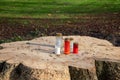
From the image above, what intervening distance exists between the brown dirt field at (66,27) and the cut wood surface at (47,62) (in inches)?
138

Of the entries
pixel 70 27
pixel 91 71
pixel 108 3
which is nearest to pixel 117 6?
pixel 108 3

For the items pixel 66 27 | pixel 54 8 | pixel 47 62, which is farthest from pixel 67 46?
pixel 54 8

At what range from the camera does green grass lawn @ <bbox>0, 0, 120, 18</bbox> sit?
17.4 meters

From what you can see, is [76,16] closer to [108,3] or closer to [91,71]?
[108,3]

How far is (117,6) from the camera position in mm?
19938

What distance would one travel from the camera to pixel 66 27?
583 inches

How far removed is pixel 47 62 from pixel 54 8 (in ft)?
37.5

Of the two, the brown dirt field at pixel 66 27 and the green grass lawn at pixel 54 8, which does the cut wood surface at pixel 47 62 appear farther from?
the green grass lawn at pixel 54 8

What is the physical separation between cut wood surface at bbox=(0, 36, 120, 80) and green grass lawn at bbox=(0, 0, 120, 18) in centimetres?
832

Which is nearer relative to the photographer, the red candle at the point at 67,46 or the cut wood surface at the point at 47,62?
the cut wood surface at the point at 47,62

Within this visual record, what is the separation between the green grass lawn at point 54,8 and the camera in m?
17.4

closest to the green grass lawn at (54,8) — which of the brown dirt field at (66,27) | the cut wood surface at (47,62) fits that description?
the brown dirt field at (66,27)

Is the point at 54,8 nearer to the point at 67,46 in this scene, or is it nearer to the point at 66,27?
the point at 66,27

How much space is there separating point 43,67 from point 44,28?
23.2ft
